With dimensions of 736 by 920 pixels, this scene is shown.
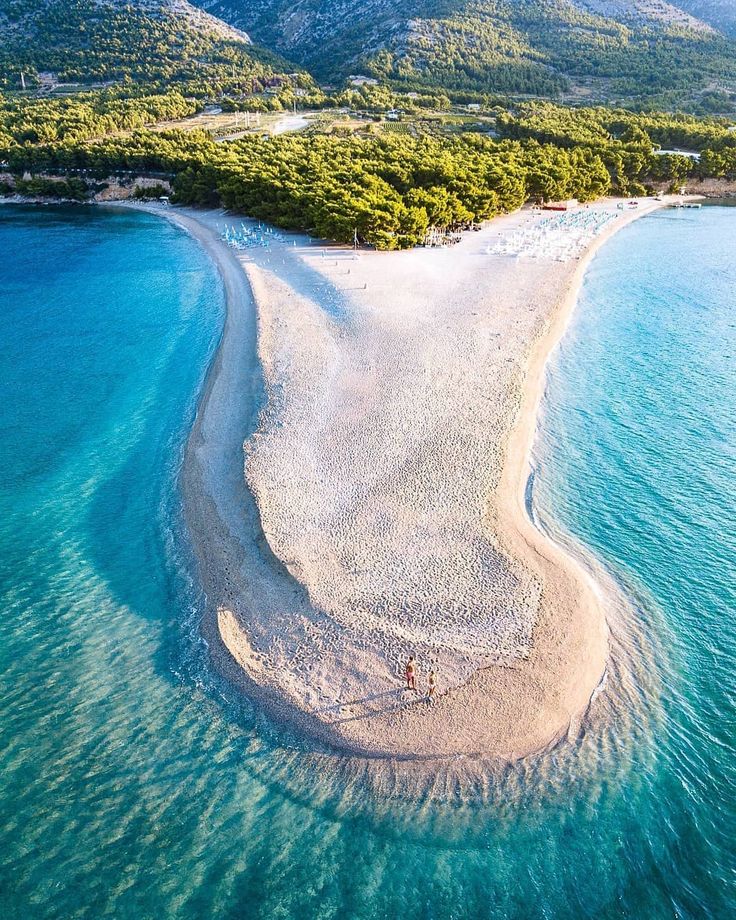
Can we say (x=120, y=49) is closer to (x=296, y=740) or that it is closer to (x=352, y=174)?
(x=352, y=174)

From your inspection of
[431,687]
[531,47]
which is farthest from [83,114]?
[531,47]

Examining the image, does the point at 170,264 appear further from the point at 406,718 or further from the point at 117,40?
the point at 117,40

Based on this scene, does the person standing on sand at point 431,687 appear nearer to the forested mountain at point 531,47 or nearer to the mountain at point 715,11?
the forested mountain at point 531,47

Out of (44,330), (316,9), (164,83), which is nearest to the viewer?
(44,330)

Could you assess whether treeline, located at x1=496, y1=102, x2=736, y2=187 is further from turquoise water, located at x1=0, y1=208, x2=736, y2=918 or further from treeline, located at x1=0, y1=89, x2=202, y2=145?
turquoise water, located at x1=0, y1=208, x2=736, y2=918

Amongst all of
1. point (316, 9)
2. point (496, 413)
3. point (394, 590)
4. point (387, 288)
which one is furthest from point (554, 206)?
point (316, 9)

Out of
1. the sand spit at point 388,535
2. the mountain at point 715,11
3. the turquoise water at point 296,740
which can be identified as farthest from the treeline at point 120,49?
the mountain at point 715,11

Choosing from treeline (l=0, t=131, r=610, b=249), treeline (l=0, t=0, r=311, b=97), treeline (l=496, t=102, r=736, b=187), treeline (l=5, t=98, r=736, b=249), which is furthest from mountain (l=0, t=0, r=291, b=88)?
treeline (l=496, t=102, r=736, b=187)
